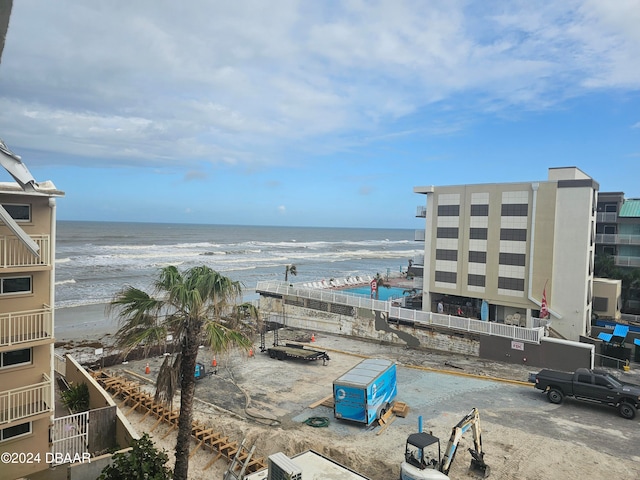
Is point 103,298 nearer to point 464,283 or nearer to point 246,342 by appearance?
point 464,283

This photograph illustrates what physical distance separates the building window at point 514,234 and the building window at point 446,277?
4588 millimetres

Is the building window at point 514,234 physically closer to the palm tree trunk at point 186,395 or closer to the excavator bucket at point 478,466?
the excavator bucket at point 478,466

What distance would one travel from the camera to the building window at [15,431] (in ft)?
38.4

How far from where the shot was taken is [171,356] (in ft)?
35.9

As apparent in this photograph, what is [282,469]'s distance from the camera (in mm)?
9047

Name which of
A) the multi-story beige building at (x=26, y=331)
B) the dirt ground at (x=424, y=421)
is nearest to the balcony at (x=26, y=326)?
the multi-story beige building at (x=26, y=331)

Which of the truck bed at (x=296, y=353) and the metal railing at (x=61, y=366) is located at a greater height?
the metal railing at (x=61, y=366)

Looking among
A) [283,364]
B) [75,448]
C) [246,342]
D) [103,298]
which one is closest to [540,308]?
[283,364]

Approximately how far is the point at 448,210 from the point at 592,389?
17.6 metres

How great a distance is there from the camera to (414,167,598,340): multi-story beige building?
27797 mm

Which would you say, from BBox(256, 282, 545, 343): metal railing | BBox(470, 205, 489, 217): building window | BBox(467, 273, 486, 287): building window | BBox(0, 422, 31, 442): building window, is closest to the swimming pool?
BBox(256, 282, 545, 343): metal railing

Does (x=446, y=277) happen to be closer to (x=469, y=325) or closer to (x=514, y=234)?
(x=514, y=234)

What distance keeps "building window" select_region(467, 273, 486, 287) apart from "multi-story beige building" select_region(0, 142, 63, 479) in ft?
89.6

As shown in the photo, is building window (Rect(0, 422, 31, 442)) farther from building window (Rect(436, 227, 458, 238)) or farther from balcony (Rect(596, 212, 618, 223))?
balcony (Rect(596, 212, 618, 223))
